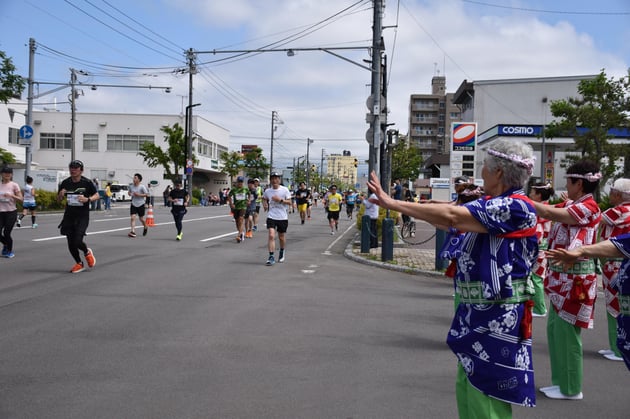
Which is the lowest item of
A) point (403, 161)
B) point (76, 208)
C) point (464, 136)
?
point (76, 208)

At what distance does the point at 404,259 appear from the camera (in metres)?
14.2

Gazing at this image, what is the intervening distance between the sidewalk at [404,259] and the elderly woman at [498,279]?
29.2ft

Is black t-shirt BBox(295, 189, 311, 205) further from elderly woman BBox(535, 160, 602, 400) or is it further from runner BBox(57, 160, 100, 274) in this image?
elderly woman BBox(535, 160, 602, 400)

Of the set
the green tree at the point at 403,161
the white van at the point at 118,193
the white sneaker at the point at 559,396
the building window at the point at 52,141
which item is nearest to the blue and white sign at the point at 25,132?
the white van at the point at 118,193

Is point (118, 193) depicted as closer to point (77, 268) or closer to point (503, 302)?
point (77, 268)

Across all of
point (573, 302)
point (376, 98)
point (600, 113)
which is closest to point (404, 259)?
point (376, 98)

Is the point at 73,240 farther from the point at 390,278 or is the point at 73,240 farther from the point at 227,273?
the point at 390,278

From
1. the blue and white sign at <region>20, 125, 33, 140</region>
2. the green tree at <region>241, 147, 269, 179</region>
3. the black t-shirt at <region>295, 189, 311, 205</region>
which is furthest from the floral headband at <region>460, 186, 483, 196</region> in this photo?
the green tree at <region>241, 147, 269, 179</region>

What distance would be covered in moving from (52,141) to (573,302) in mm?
69273

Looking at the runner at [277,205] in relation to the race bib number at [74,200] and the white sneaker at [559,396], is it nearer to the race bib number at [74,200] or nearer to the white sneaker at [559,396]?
the race bib number at [74,200]

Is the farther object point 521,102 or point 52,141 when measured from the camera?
point 52,141

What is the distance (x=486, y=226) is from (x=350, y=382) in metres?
2.51

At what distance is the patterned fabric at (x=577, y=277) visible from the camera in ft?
15.4

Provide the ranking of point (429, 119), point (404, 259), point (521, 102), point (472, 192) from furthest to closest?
point (429, 119)
point (521, 102)
point (404, 259)
point (472, 192)
